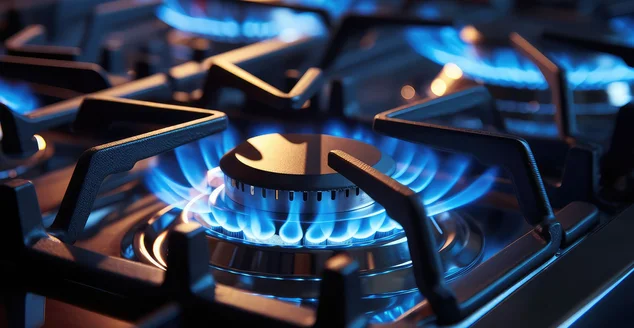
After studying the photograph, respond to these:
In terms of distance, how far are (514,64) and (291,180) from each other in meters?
0.67

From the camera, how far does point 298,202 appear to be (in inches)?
24.2

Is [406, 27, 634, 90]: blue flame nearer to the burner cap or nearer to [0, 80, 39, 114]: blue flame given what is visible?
the burner cap

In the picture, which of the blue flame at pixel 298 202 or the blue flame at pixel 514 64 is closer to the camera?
the blue flame at pixel 298 202

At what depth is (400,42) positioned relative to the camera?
1290 millimetres

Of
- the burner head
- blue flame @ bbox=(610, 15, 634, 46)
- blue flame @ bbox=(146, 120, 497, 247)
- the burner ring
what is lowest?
the burner ring

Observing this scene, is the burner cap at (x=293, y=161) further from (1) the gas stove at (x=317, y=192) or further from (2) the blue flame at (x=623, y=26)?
(2) the blue flame at (x=623, y=26)

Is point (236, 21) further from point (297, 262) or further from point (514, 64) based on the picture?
point (297, 262)

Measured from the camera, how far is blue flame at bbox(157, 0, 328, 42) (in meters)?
1.36

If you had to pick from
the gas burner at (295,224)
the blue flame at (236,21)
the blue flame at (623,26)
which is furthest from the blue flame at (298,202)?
the blue flame at (623,26)

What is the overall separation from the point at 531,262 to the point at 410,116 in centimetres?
23

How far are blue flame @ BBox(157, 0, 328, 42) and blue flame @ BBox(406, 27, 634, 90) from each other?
10.0 inches

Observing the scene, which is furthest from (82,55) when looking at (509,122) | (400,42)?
(509,122)

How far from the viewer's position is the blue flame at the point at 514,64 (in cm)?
112

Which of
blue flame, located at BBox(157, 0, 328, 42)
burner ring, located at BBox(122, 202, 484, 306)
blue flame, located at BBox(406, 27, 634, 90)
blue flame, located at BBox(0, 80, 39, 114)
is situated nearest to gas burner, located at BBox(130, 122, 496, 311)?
burner ring, located at BBox(122, 202, 484, 306)
